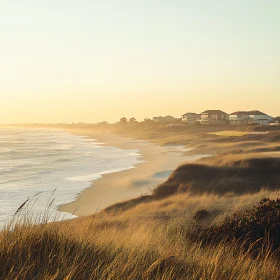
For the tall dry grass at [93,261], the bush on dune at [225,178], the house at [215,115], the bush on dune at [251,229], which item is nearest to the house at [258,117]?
→ the house at [215,115]

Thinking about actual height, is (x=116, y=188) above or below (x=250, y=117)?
below

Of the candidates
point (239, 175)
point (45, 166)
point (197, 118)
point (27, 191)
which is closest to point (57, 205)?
point (27, 191)

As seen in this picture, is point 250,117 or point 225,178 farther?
point 250,117

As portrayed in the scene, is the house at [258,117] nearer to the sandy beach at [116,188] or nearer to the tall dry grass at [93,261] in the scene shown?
the sandy beach at [116,188]

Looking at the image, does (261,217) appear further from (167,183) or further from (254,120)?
(254,120)

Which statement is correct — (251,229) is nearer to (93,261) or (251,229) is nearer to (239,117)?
(93,261)

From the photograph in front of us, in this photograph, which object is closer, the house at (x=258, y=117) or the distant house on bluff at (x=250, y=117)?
the house at (x=258, y=117)

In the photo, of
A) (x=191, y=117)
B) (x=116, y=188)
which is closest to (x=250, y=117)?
(x=191, y=117)

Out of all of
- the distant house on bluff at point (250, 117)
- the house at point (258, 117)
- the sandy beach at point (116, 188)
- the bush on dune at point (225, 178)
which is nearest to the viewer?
the bush on dune at point (225, 178)

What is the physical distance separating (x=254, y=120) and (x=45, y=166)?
358ft

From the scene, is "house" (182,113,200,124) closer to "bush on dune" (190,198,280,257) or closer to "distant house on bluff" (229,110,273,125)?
"distant house on bluff" (229,110,273,125)

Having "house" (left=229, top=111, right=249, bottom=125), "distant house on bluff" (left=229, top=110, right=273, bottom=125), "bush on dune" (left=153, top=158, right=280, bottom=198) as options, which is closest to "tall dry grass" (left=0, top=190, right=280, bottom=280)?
"bush on dune" (left=153, top=158, right=280, bottom=198)

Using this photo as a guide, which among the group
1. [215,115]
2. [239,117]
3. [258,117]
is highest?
[215,115]

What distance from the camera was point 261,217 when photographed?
8641 mm
